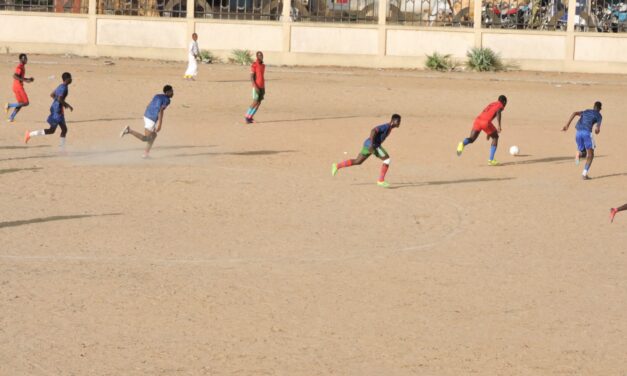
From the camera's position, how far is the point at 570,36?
124 feet

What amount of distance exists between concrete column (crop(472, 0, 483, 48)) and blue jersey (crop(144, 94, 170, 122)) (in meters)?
17.7

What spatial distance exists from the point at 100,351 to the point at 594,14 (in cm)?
2983

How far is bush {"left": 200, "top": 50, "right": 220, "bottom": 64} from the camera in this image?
127 feet

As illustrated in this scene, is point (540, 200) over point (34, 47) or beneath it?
beneath

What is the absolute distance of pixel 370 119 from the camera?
1158 inches

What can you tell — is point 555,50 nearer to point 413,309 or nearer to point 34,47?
point 34,47

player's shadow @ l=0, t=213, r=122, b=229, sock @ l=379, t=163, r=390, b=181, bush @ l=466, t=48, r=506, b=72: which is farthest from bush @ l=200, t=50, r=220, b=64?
player's shadow @ l=0, t=213, r=122, b=229

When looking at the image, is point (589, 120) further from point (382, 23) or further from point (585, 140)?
point (382, 23)

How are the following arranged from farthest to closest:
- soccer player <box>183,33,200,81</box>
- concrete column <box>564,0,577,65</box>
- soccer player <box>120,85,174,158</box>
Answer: concrete column <box>564,0,577,65</box> → soccer player <box>183,33,200,81</box> → soccer player <box>120,85,174,158</box>

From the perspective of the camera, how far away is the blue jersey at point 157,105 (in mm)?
22203

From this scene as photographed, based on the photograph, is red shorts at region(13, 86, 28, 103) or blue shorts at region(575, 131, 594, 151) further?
red shorts at region(13, 86, 28, 103)

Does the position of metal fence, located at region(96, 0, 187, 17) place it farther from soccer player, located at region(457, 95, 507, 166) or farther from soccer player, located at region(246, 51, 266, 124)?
soccer player, located at region(457, 95, 507, 166)

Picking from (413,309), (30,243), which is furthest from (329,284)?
(30,243)

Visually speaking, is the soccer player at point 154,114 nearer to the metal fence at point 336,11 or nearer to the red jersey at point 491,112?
the red jersey at point 491,112
